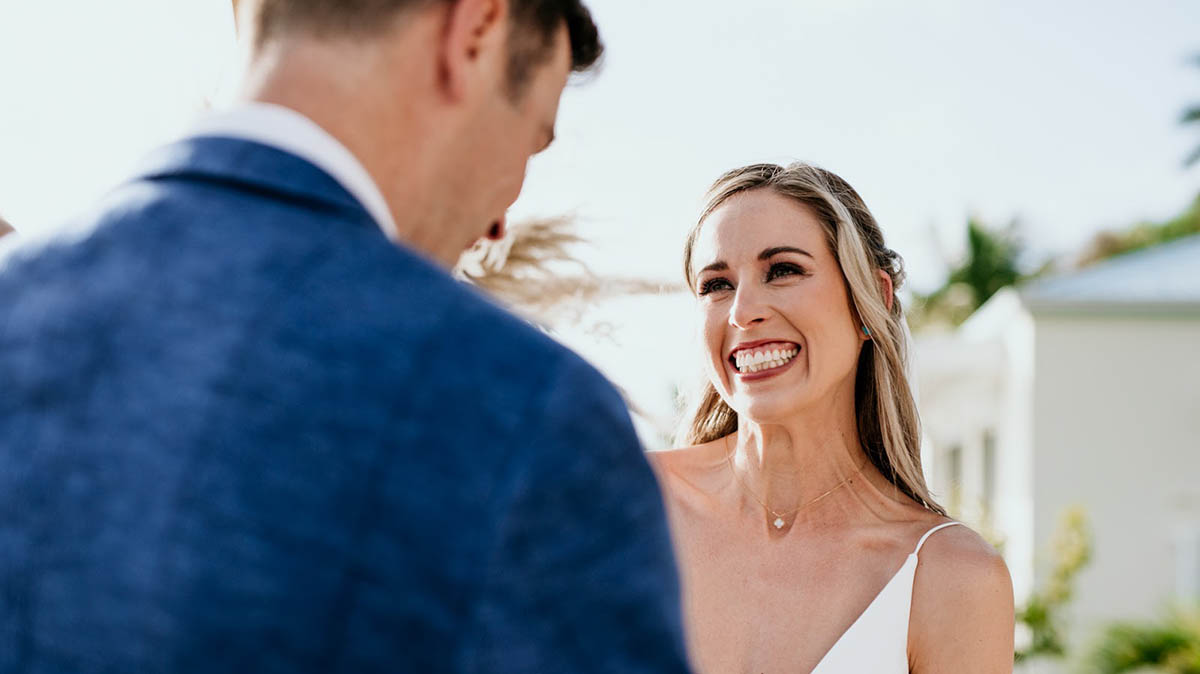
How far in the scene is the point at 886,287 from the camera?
3633 millimetres

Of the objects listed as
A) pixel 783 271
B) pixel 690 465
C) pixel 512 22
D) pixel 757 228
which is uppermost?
pixel 757 228

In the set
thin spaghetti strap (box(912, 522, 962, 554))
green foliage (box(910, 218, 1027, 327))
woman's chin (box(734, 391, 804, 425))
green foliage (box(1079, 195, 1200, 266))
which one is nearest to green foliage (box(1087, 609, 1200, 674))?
thin spaghetti strap (box(912, 522, 962, 554))

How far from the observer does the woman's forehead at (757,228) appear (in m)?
3.44

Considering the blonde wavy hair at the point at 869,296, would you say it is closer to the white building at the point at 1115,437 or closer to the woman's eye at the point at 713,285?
the woman's eye at the point at 713,285

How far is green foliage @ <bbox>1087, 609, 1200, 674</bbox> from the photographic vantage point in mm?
12883

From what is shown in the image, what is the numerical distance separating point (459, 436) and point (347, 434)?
0.08 m

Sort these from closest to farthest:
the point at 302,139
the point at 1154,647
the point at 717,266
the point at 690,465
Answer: the point at 302,139 → the point at 717,266 → the point at 690,465 → the point at 1154,647

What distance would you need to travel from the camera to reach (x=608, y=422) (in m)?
1.08

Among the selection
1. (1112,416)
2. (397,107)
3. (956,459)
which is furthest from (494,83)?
(956,459)

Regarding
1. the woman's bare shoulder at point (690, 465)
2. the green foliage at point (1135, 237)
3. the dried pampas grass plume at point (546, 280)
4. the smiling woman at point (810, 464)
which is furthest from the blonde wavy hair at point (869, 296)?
the green foliage at point (1135, 237)

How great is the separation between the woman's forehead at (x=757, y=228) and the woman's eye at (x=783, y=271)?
0.17 feet

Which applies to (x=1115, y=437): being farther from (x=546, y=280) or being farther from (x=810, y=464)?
(x=546, y=280)

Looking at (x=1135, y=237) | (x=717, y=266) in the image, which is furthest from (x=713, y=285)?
(x=1135, y=237)

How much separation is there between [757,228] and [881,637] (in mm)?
1058
